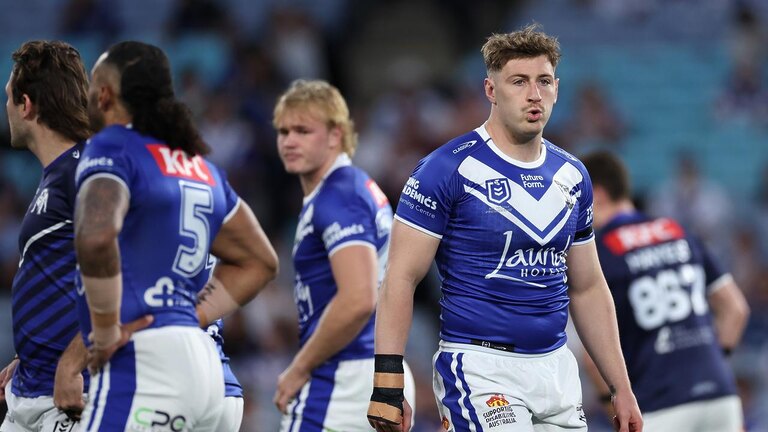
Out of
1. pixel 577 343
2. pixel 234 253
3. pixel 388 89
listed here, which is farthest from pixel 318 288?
pixel 388 89

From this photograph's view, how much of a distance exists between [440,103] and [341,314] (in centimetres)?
1031

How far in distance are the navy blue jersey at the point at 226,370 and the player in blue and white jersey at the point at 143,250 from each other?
0.38 metres

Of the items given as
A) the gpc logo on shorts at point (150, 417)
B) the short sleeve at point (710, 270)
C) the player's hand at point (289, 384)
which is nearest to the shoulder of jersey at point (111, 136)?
the gpc logo on shorts at point (150, 417)

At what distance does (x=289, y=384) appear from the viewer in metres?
6.39

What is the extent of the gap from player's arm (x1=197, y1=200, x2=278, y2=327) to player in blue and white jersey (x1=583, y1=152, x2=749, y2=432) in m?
2.90

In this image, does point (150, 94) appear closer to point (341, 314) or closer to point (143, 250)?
point (143, 250)

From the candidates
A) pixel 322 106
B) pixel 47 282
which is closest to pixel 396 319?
pixel 47 282

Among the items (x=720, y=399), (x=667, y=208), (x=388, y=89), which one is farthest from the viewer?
(x=388, y=89)

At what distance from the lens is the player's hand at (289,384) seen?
6379mm

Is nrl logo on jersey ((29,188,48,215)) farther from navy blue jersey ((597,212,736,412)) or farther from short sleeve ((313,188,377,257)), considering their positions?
navy blue jersey ((597,212,736,412))

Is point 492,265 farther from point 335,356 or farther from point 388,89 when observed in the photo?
point 388,89

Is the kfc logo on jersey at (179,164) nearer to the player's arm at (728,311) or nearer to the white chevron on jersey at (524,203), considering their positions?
the white chevron on jersey at (524,203)

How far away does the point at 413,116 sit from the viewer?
15.9 meters

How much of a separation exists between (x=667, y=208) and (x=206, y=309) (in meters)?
10.8
